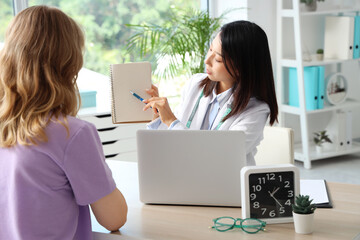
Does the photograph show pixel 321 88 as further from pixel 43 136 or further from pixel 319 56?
pixel 43 136

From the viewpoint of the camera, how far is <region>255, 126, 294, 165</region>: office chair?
2.22 m

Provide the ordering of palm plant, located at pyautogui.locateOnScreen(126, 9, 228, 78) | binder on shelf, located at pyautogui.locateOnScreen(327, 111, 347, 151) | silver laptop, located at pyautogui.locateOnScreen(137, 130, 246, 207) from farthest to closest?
binder on shelf, located at pyautogui.locateOnScreen(327, 111, 347, 151) < palm plant, located at pyautogui.locateOnScreen(126, 9, 228, 78) < silver laptop, located at pyautogui.locateOnScreen(137, 130, 246, 207)

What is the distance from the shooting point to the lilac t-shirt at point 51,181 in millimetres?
1315

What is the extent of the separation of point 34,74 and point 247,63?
0.94m

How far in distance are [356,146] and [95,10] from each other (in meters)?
2.55

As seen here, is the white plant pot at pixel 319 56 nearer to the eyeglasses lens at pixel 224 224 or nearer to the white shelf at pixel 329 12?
the white shelf at pixel 329 12

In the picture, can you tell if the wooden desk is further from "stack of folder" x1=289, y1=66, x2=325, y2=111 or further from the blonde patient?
"stack of folder" x1=289, y1=66, x2=325, y2=111

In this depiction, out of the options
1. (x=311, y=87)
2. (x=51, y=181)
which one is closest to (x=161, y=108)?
(x=51, y=181)

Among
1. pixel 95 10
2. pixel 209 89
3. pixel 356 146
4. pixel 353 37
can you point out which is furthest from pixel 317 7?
pixel 209 89

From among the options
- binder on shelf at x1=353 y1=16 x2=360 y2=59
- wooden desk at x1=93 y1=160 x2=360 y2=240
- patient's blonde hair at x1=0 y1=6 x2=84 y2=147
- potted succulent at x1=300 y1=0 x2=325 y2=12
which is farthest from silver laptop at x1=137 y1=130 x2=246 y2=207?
binder on shelf at x1=353 y1=16 x2=360 y2=59

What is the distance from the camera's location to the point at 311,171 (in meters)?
4.29

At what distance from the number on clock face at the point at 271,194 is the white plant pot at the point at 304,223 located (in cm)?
8

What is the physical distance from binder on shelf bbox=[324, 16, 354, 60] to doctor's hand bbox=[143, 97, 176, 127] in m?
2.79

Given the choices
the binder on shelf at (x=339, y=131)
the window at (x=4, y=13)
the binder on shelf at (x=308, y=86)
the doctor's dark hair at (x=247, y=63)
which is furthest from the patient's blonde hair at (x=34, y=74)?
the binder on shelf at (x=339, y=131)
